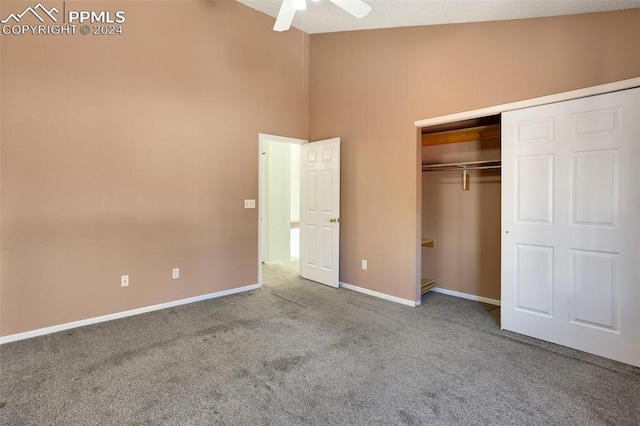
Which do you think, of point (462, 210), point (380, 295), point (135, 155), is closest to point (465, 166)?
point (462, 210)

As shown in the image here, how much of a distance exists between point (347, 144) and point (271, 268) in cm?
261

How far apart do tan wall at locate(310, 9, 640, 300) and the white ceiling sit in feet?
0.28

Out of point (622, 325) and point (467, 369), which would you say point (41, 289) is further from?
point (622, 325)

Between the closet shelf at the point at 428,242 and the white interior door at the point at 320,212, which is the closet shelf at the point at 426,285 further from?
the white interior door at the point at 320,212

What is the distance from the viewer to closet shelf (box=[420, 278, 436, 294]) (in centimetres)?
406

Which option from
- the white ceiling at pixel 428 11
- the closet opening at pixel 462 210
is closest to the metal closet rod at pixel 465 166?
the closet opening at pixel 462 210

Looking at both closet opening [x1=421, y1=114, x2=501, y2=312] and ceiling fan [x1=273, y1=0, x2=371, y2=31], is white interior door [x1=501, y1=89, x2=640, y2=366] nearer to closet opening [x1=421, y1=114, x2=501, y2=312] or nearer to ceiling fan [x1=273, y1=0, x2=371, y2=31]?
closet opening [x1=421, y1=114, x2=501, y2=312]

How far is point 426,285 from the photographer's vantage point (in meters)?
4.17

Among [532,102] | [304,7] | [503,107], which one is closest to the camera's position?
[304,7]

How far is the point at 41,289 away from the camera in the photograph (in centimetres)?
298

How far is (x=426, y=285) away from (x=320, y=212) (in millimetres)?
1750

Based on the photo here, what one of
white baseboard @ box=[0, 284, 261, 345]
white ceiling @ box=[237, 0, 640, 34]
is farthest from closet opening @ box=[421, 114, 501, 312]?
white baseboard @ box=[0, 284, 261, 345]

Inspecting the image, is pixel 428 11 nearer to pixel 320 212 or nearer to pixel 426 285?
pixel 320 212

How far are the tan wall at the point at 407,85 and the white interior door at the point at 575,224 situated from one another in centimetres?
32
